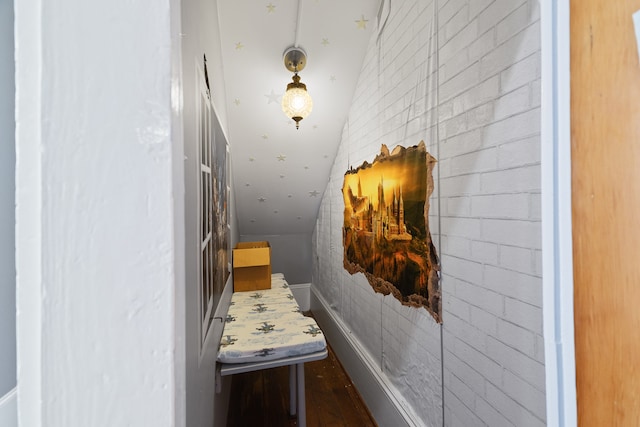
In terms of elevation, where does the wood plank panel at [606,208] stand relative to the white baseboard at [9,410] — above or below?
above

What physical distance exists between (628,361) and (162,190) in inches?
22.7

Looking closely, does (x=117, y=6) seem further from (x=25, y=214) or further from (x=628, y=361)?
(x=628, y=361)

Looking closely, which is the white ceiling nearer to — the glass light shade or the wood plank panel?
the glass light shade

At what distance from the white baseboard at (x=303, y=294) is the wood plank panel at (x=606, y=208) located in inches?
142

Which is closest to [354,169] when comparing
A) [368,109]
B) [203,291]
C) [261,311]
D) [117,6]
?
[368,109]

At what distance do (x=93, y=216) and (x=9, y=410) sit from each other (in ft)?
0.81

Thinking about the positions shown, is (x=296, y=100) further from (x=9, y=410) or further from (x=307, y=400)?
(x=307, y=400)

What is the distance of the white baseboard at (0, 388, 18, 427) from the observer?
322 millimetres

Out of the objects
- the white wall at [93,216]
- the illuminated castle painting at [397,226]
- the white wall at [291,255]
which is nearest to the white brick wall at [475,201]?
the illuminated castle painting at [397,226]

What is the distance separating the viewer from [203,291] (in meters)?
0.96

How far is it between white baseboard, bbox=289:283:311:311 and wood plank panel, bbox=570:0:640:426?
11.8 ft

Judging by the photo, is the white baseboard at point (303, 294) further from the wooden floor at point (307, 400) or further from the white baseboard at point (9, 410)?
the white baseboard at point (9, 410)

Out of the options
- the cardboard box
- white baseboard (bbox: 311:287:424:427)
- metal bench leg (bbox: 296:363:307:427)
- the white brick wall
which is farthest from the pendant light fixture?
white baseboard (bbox: 311:287:424:427)

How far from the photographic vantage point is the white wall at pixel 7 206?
33cm
